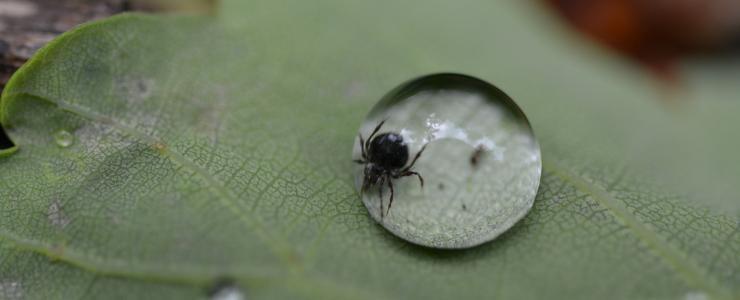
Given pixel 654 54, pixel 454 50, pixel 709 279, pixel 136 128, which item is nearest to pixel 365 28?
pixel 454 50

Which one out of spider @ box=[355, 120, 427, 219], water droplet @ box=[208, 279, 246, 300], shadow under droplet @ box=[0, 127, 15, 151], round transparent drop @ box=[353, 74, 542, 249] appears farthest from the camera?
shadow under droplet @ box=[0, 127, 15, 151]

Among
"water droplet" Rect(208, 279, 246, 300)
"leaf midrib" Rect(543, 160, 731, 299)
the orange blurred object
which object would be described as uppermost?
the orange blurred object

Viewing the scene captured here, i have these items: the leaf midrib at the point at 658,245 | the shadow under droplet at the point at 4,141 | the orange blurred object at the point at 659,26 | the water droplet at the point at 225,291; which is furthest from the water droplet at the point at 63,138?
the orange blurred object at the point at 659,26

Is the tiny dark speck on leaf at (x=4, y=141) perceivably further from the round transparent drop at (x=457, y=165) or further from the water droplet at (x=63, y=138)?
the round transparent drop at (x=457, y=165)

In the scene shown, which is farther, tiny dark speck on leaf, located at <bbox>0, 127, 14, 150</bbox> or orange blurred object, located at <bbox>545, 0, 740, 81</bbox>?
orange blurred object, located at <bbox>545, 0, 740, 81</bbox>

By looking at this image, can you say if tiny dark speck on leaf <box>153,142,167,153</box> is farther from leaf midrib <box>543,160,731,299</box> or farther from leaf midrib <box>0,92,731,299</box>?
leaf midrib <box>543,160,731,299</box>

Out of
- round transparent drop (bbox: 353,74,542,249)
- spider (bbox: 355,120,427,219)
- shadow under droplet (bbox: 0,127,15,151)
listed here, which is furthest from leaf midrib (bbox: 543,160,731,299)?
shadow under droplet (bbox: 0,127,15,151)

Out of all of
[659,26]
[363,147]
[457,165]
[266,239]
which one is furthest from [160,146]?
[659,26]

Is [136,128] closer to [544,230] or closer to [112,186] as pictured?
[112,186]
